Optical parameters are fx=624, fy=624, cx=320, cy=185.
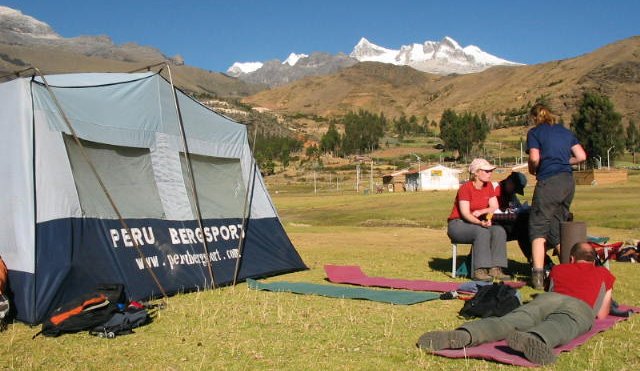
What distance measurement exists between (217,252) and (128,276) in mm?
2151

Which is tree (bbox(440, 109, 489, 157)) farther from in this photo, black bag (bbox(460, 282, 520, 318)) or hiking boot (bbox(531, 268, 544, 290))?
black bag (bbox(460, 282, 520, 318))

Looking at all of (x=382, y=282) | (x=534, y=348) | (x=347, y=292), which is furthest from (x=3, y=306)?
(x=534, y=348)

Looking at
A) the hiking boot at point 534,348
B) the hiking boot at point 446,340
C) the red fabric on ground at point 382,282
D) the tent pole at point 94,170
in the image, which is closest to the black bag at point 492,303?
the hiking boot at point 446,340

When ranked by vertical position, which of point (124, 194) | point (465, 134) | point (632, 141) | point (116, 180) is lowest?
point (124, 194)

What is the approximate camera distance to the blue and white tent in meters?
8.42

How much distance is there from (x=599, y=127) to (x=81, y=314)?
107737 millimetres

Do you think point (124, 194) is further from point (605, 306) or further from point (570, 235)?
point (605, 306)

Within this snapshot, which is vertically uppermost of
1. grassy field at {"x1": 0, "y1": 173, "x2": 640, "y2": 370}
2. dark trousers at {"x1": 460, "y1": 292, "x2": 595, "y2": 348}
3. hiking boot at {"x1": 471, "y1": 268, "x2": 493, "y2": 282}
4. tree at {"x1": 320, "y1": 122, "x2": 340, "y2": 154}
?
tree at {"x1": 320, "y1": 122, "x2": 340, "y2": 154}

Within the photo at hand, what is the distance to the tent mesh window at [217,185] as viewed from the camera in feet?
37.5

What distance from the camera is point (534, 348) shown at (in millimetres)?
5328

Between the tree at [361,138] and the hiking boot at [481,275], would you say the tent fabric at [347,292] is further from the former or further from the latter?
the tree at [361,138]

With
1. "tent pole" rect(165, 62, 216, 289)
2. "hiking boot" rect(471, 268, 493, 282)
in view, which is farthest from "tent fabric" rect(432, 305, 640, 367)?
"tent pole" rect(165, 62, 216, 289)

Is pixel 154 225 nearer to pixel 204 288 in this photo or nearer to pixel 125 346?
pixel 204 288

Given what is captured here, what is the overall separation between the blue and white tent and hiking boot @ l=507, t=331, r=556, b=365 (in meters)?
5.71
